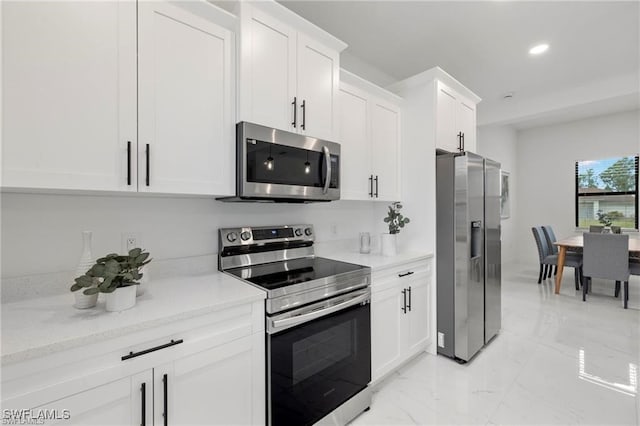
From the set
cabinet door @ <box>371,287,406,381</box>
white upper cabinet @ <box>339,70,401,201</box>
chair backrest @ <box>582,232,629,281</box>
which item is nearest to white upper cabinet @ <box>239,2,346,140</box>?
white upper cabinet @ <box>339,70,401,201</box>

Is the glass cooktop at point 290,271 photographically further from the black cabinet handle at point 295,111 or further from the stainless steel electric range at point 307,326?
the black cabinet handle at point 295,111

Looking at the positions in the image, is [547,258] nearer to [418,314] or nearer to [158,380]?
[418,314]

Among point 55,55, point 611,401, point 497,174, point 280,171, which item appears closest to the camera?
point 55,55

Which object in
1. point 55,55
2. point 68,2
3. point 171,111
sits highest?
point 68,2

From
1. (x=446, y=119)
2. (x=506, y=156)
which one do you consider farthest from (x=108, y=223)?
(x=506, y=156)

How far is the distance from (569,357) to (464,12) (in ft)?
10.1

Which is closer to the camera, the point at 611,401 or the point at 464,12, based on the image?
the point at 611,401

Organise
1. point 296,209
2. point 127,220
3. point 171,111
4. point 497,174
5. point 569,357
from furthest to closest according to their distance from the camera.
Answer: point 497,174 → point 569,357 → point 296,209 → point 127,220 → point 171,111

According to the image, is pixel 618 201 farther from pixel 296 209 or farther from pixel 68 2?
pixel 68 2

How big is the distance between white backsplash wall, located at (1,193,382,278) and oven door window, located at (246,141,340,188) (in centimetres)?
43

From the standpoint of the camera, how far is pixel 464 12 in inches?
93.4

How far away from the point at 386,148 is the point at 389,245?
0.89 m

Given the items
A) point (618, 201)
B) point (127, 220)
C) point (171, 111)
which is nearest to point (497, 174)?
point (171, 111)

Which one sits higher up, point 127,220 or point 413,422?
point 127,220
